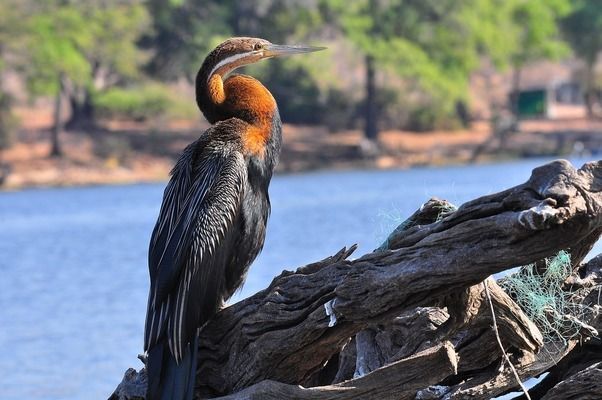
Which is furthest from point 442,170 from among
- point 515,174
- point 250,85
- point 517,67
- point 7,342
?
point 250,85

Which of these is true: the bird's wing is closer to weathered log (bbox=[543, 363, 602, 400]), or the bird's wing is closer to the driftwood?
the driftwood

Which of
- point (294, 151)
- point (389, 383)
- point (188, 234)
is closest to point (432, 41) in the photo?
point (294, 151)

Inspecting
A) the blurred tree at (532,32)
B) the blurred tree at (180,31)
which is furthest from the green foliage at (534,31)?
the blurred tree at (180,31)

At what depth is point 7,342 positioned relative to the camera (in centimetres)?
1229

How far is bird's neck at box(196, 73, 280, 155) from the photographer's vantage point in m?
5.51

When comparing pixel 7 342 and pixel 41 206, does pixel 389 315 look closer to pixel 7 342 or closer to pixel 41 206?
pixel 7 342

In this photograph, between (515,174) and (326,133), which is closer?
(515,174)

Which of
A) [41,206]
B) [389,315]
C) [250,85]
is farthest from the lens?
[41,206]

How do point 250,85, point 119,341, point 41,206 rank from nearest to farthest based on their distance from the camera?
point 250,85
point 119,341
point 41,206

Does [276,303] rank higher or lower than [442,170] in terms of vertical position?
lower

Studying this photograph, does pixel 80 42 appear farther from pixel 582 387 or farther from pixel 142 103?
pixel 582 387

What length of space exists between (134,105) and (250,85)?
1451 inches

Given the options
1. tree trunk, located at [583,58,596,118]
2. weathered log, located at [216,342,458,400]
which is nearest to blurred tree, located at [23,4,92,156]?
tree trunk, located at [583,58,596,118]

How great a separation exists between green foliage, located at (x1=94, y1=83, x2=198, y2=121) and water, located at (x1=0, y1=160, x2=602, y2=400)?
6.03m
